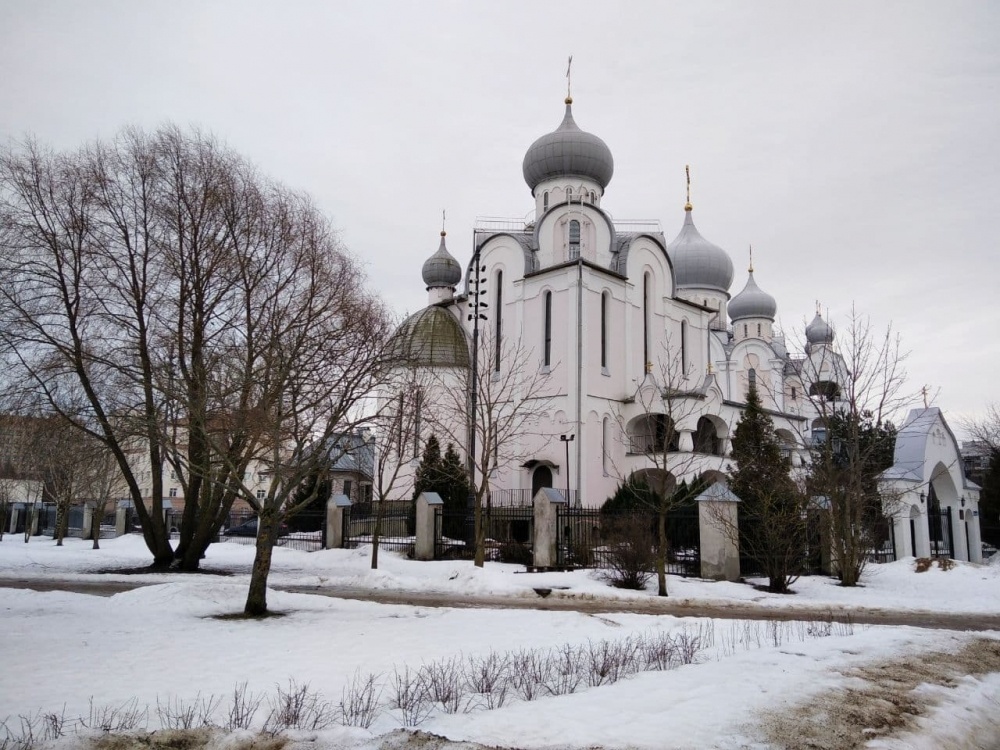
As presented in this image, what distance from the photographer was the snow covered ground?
208 inches

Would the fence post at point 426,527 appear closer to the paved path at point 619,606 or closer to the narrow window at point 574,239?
the paved path at point 619,606

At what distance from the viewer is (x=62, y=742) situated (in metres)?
4.87

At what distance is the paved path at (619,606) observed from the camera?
38.7ft

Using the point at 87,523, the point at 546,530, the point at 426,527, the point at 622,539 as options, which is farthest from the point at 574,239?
the point at 87,523

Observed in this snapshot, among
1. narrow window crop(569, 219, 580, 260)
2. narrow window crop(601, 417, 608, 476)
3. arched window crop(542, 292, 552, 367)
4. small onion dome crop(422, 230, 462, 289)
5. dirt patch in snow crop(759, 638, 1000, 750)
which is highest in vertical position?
small onion dome crop(422, 230, 462, 289)

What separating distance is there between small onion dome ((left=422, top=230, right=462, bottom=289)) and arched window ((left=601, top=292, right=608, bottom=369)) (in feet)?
40.8

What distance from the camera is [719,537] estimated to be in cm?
1705

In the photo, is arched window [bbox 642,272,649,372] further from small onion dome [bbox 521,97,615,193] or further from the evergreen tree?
the evergreen tree

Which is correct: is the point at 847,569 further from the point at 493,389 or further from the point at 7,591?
the point at 493,389

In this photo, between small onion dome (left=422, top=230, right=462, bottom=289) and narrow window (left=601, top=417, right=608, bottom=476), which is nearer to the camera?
narrow window (left=601, top=417, right=608, bottom=476)

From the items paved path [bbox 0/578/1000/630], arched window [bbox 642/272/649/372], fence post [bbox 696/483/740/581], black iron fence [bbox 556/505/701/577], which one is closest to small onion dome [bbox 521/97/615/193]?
arched window [bbox 642/272/649/372]

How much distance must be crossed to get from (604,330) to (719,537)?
16.2m

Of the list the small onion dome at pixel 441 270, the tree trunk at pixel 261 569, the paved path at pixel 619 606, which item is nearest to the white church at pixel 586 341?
the small onion dome at pixel 441 270

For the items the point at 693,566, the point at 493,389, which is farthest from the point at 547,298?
the point at 693,566
